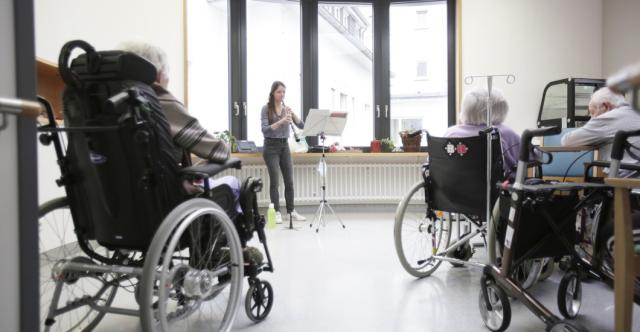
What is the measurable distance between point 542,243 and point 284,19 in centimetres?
433

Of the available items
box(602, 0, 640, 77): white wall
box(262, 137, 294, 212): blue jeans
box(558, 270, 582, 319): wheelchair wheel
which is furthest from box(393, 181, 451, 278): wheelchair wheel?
box(602, 0, 640, 77): white wall

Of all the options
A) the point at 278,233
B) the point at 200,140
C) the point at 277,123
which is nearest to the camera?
the point at 200,140

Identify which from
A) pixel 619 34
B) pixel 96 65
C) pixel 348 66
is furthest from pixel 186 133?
pixel 619 34

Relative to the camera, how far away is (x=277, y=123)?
160 inches

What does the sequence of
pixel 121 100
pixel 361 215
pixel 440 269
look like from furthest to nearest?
pixel 361 215
pixel 440 269
pixel 121 100

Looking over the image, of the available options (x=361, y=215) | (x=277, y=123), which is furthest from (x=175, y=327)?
(x=361, y=215)

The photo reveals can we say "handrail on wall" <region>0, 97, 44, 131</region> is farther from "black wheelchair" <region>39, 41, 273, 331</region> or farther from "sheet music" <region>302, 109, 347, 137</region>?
"sheet music" <region>302, 109, 347, 137</region>

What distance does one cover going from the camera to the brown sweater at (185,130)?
134 cm

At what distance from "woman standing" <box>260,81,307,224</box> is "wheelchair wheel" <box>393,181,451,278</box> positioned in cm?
130

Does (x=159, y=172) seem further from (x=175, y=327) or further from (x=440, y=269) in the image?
(x=440, y=269)

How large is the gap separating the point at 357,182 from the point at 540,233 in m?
3.25

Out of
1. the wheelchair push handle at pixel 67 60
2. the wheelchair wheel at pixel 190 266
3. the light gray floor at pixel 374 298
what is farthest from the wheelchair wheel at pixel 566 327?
the wheelchair push handle at pixel 67 60

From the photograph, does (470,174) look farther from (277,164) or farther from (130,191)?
(277,164)

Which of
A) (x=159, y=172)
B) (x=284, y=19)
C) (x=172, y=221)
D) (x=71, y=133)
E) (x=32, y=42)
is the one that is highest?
(x=284, y=19)
